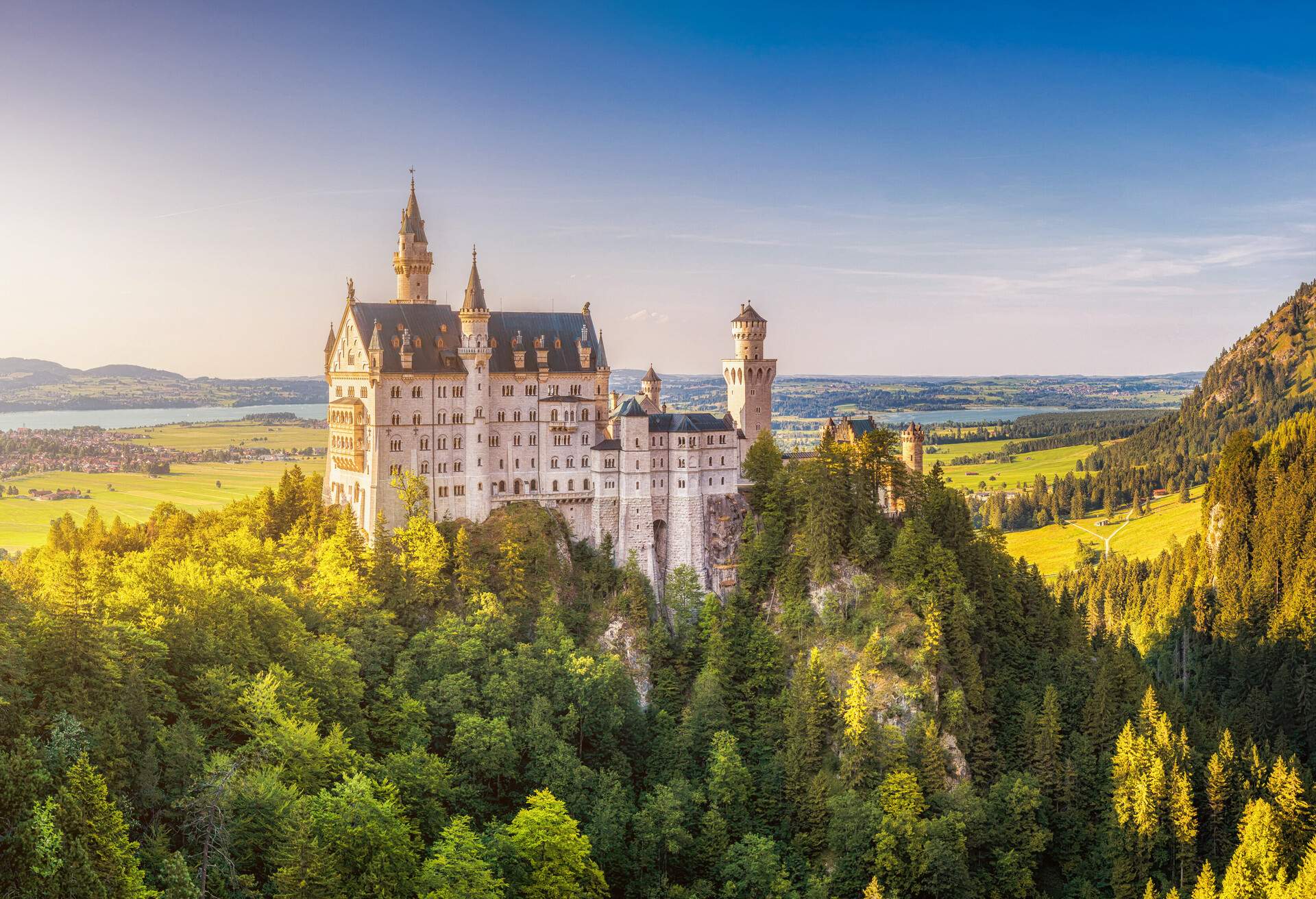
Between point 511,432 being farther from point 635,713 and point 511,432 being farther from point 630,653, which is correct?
point 635,713

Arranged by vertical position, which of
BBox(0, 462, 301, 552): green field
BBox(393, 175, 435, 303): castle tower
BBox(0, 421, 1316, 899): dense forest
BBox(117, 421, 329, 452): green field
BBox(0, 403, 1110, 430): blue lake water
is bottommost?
BBox(0, 421, 1316, 899): dense forest

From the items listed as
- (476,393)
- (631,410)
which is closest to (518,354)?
(476,393)

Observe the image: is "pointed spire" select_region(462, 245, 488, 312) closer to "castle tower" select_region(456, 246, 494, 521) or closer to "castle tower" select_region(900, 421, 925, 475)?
"castle tower" select_region(456, 246, 494, 521)

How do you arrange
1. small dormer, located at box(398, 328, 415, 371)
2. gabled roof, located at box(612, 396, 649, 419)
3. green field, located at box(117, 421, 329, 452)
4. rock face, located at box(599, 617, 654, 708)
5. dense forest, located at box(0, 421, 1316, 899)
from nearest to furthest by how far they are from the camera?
dense forest, located at box(0, 421, 1316, 899) < small dormer, located at box(398, 328, 415, 371) < rock face, located at box(599, 617, 654, 708) < gabled roof, located at box(612, 396, 649, 419) < green field, located at box(117, 421, 329, 452)

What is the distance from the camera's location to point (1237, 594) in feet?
433

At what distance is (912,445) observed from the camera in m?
104

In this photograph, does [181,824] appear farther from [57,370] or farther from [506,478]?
[57,370]

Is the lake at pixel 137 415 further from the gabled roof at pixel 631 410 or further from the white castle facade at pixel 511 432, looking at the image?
the gabled roof at pixel 631 410

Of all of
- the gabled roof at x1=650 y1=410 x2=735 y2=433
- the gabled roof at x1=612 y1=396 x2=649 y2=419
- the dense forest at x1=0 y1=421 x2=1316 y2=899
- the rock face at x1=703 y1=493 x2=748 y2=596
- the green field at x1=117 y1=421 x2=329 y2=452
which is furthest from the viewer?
the green field at x1=117 y1=421 x2=329 y2=452

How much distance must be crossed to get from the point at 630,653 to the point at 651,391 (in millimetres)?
26319

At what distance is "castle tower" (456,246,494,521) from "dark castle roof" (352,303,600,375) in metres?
1.19

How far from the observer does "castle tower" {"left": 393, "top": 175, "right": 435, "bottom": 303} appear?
92562 millimetres

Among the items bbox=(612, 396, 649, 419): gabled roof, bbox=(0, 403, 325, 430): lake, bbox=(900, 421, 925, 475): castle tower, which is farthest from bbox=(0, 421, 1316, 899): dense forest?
bbox=(0, 403, 325, 430): lake

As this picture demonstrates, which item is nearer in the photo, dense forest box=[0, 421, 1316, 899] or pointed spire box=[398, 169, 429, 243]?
dense forest box=[0, 421, 1316, 899]
